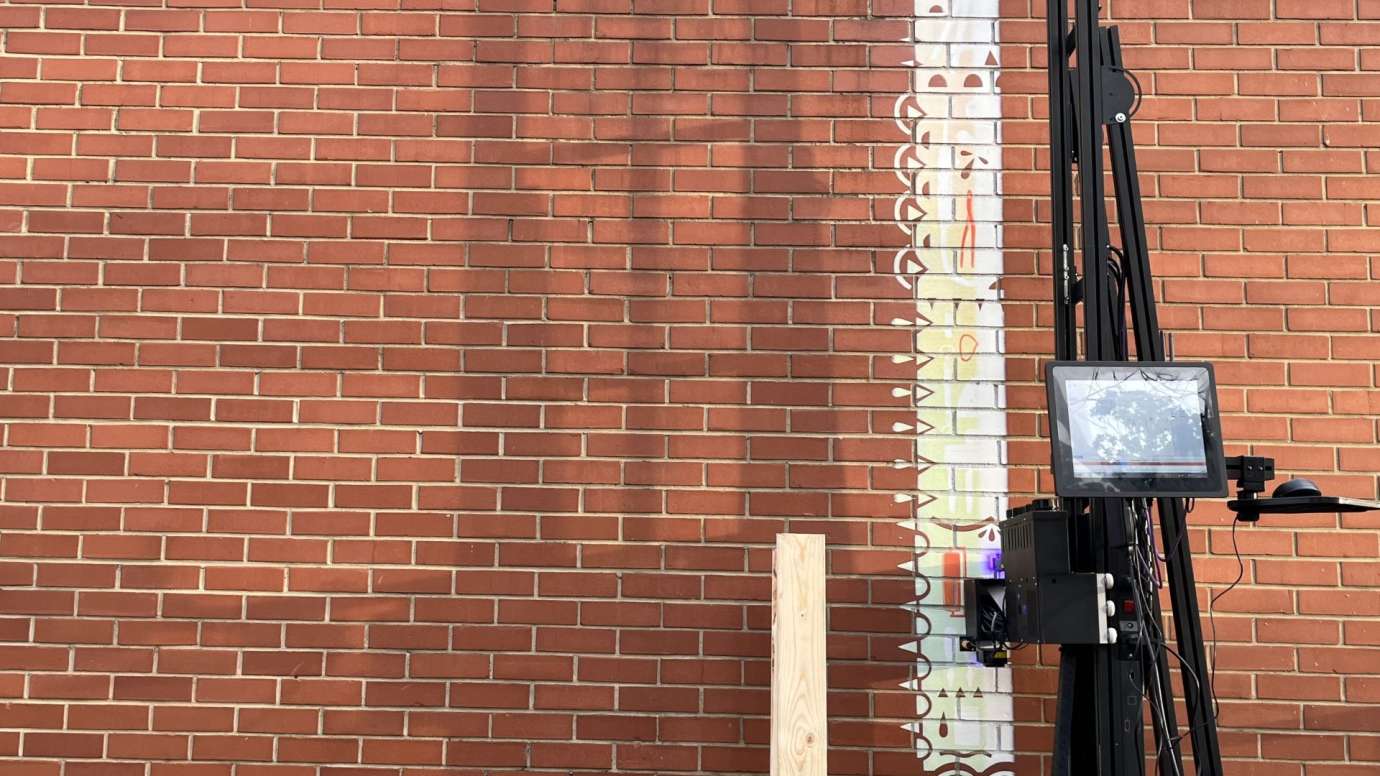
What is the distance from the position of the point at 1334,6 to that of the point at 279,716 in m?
3.56

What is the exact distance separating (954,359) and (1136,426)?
919 millimetres

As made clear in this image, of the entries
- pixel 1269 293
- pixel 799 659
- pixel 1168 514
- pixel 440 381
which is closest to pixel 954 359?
pixel 1168 514

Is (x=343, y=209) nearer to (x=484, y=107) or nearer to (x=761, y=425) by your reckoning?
(x=484, y=107)

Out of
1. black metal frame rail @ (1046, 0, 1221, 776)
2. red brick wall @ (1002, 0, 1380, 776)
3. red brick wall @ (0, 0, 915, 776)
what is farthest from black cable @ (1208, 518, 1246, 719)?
red brick wall @ (0, 0, 915, 776)

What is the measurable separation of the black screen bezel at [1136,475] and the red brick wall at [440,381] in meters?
0.90

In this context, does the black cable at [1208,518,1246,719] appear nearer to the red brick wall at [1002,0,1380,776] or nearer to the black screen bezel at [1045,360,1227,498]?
the red brick wall at [1002,0,1380,776]

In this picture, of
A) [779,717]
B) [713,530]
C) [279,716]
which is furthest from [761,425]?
[279,716]

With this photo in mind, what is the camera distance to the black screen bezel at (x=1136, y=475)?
2.52 metres

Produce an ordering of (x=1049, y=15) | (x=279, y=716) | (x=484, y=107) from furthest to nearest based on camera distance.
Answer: (x=484, y=107) → (x=279, y=716) → (x=1049, y=15)

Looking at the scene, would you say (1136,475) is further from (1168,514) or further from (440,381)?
(440,381)

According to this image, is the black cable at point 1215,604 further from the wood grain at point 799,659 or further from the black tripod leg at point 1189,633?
the wood grain at point 799,659

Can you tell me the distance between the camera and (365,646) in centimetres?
337

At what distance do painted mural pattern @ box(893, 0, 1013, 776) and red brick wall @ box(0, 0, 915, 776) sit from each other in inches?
2.9

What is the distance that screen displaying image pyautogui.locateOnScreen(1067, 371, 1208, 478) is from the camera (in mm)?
2533
